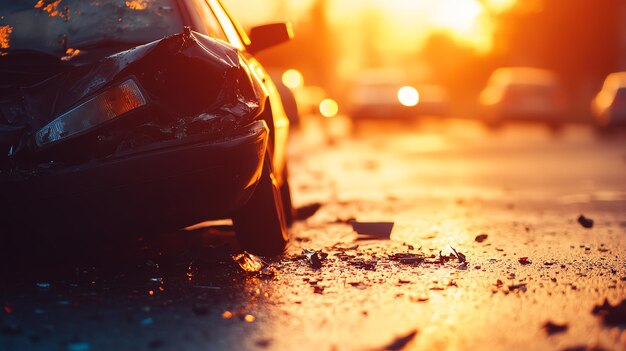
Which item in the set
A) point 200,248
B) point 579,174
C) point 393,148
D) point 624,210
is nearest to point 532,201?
point 624,210

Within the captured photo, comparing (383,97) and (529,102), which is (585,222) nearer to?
(529,102)

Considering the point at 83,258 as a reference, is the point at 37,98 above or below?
above

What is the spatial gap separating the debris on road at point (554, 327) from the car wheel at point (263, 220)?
217 cm

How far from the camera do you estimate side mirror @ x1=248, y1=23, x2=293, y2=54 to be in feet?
24.9

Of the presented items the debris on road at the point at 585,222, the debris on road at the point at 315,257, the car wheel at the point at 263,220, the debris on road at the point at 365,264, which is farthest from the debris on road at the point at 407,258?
the debris on road at the point at 585,222

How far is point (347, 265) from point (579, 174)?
30.3 ft

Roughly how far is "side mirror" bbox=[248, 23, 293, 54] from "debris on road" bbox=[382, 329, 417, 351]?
401 cm

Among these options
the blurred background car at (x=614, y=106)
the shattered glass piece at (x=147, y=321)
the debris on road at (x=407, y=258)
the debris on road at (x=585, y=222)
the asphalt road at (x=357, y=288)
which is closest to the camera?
the asphalt road at (x=357, y=288)

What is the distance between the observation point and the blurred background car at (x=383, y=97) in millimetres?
33375

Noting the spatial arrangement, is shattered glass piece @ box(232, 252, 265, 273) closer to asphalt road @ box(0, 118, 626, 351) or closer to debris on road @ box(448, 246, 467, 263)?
asphalt road @ box(0, 118, 626, 351)

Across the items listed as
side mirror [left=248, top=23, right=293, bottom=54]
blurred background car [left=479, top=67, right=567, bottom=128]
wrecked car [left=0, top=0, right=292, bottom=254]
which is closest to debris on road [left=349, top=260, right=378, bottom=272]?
wrecked car [left=0, top=0, right=292, bottom=254]

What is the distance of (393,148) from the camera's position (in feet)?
73.3

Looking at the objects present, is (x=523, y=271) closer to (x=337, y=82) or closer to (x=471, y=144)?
(x=471, y=144)

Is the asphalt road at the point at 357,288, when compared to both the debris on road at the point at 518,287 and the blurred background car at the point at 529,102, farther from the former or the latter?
the blurred background car at the point at 529,102
